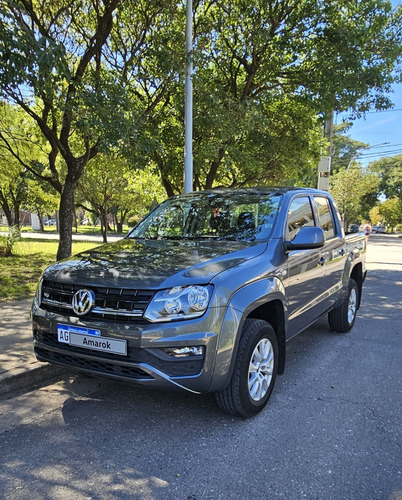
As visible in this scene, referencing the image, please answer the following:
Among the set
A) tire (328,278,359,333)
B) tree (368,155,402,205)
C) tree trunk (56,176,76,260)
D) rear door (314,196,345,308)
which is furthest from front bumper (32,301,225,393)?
tree (368,155,402,205)

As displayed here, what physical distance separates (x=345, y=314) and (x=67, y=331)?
13.1 feet

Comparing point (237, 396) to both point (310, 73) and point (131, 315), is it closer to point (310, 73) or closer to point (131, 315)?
point (131, 315)

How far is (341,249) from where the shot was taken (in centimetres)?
505

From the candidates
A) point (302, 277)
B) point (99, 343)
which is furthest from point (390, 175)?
point (99, 343)

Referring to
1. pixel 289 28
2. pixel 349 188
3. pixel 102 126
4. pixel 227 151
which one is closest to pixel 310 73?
pixel 289 28

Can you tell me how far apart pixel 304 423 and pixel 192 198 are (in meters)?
2.62

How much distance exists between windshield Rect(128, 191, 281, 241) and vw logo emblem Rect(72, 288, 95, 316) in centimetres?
134

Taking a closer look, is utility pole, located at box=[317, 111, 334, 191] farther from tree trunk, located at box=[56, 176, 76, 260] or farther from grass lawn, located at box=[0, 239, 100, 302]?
grass lawn, located at box=[0, 239, 100, 302]

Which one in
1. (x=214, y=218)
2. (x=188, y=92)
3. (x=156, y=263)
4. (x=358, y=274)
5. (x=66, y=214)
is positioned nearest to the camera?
(x=156, y=263)

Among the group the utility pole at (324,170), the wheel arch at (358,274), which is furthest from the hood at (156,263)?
the utility pole at (324,170)

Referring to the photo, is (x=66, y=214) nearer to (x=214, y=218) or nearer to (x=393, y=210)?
(x=214, y=218)

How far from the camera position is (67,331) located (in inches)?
112

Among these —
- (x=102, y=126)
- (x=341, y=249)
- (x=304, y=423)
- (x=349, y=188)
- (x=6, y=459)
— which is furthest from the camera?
(x=349, y=188)

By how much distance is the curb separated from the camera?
3486mm
